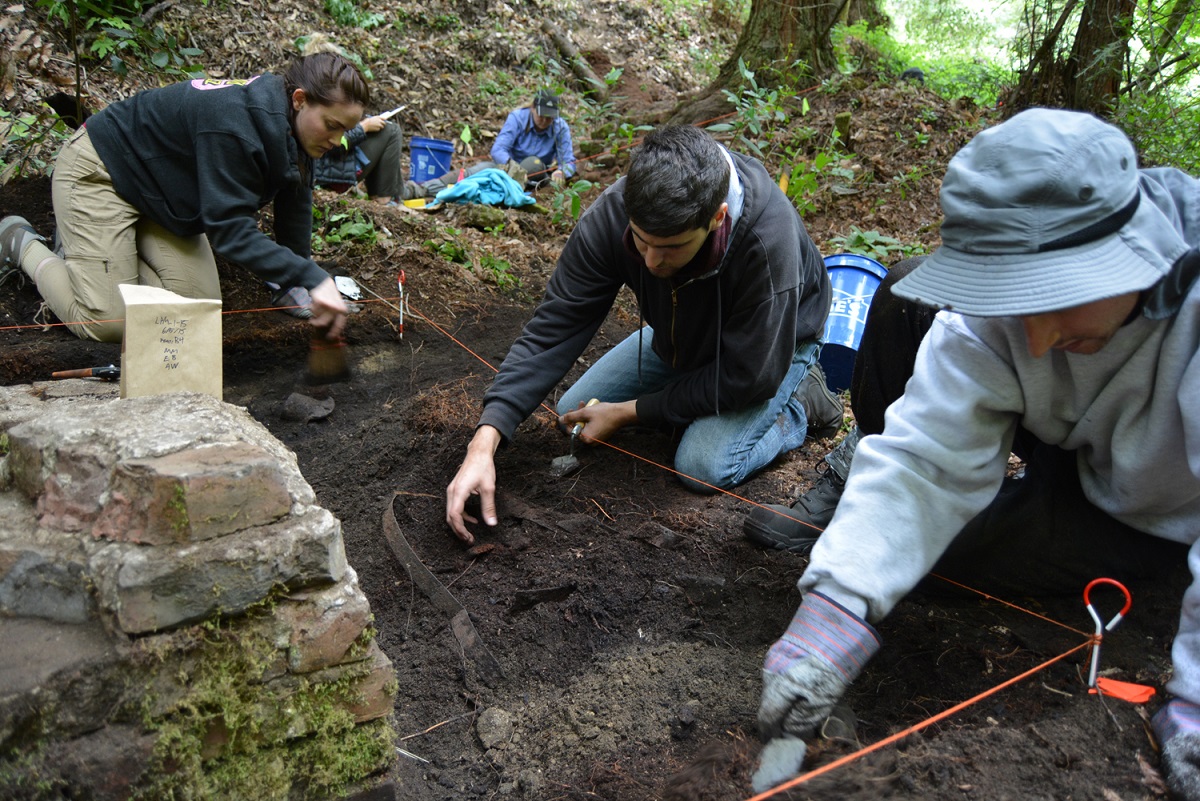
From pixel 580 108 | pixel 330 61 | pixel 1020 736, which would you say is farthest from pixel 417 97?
pixel 1020 736

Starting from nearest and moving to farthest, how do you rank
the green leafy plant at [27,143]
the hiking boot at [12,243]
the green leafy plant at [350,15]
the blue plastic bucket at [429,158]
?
1. the hiking boot at [12,243]
2. the green leafy plant at [27,143]
3. the blue plastic bucket at [429,158]
4. the green leafy plant at [350,15]

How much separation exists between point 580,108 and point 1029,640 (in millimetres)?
8458

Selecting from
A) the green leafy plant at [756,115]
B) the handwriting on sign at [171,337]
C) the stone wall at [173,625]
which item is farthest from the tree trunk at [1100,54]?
the stone wall at [173,625]

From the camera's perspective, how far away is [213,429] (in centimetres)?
163

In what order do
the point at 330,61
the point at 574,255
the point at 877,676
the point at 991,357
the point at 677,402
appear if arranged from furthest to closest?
1. the point at 330,61
2. the point at 677,402
3. the point at 574,255
4. the point at 877,676
5. the point at 991,357

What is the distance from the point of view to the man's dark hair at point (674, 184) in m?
2.19

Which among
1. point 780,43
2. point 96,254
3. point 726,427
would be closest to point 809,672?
point 726,427

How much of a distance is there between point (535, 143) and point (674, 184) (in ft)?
18.1

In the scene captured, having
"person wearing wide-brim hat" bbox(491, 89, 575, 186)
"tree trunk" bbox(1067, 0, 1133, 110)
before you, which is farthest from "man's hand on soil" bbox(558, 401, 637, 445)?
"person wearing wide-brim hat" bbox(491, 89, 575, 186)

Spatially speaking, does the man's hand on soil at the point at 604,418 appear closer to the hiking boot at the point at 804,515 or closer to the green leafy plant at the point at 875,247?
the hiking boot at the point at 804,515

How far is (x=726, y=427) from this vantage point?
2.92 metres

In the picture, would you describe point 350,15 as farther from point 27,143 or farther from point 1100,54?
point 1100,54

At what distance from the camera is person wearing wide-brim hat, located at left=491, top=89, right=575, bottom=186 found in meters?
7.23

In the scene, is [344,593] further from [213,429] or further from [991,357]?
[991,357]
